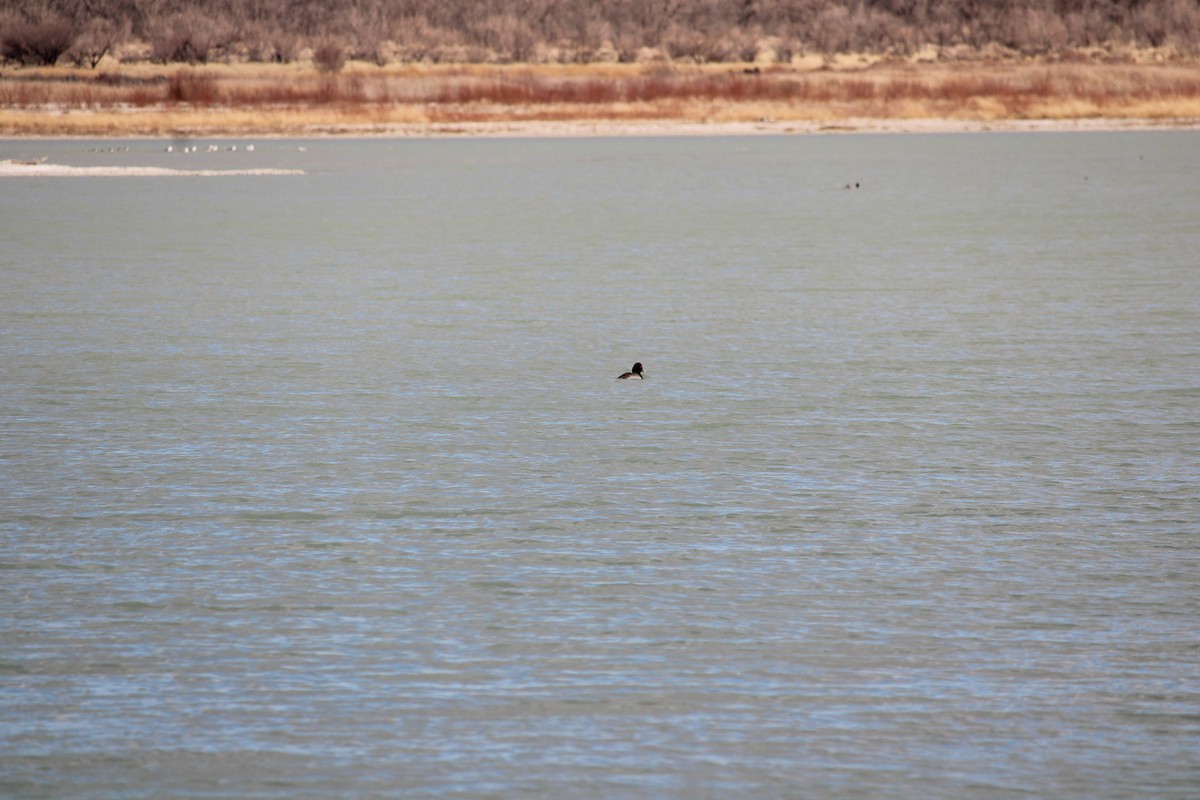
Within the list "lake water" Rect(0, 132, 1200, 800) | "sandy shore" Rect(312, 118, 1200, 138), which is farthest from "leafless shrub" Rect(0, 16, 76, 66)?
"lake water" Rect(0, 132, 1200, 800)

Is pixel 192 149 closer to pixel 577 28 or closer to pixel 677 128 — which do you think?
pixel 677 128

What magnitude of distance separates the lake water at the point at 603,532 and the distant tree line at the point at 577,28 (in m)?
64.5

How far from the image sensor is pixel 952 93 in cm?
5553

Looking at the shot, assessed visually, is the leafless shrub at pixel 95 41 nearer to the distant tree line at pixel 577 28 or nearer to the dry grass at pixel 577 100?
the distant tree line at pixel 577 28

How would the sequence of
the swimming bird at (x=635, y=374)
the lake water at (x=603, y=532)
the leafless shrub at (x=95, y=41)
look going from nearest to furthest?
the lake water at (x=603, y=532), the swimming bird at (x=635, y=374), the leafless shrub at (x=95, y=41)

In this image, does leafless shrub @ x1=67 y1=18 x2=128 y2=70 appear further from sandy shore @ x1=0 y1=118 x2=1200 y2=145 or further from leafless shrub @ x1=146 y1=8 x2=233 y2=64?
sandy shore @ x1=0 y1=118 x2=1200 y2=145

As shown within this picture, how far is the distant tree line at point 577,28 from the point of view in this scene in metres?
85.9

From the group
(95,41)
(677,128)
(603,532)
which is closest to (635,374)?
(603,532)

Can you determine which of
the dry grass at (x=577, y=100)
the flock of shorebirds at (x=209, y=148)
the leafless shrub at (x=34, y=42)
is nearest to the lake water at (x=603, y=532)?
the flock of shorebirds at (x=209, y=148)

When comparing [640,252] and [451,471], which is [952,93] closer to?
[640,252]

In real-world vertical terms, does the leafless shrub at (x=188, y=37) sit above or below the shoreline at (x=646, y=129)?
above

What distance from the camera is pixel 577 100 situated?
181ft

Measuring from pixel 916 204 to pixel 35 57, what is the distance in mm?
57802

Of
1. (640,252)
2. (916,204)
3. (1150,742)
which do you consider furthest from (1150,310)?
(916,204)
